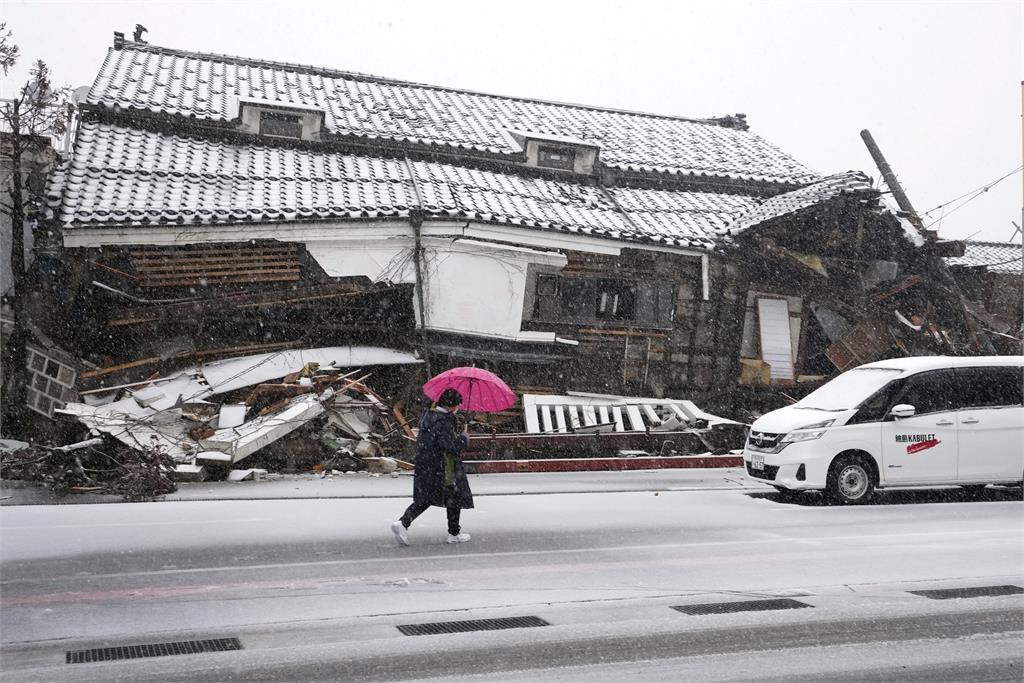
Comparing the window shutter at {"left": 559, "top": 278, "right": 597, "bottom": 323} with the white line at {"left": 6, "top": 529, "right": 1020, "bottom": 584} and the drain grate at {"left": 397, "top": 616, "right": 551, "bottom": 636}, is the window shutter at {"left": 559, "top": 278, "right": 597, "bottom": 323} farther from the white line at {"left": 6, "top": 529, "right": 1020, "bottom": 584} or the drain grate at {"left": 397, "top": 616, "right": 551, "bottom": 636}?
the drain grate at {"left": 397, "top": 616, "right": 551, "bottom": 636}

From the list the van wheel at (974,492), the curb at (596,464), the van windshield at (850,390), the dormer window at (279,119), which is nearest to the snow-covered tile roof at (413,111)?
the dormer window at (279,119)

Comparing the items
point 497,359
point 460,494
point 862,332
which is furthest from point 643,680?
point 862,332

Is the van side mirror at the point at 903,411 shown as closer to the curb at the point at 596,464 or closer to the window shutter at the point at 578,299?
the curb at the point at 596,464

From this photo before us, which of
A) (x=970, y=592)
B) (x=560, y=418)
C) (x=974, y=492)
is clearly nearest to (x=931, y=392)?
(x=974, y=492)

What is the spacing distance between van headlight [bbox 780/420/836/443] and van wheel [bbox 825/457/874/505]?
1.54ft

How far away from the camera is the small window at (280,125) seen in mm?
19000

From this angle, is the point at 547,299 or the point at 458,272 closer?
the point at 458,272

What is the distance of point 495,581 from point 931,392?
716 cm

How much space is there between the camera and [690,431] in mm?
15336

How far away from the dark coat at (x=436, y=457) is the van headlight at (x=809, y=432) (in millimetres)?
4882

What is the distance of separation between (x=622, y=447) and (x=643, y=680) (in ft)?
33.5

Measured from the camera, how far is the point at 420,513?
8.30 metres

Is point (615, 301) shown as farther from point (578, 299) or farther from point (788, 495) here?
point (788, 495)

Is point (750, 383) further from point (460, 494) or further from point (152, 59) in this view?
point (152, 59)
